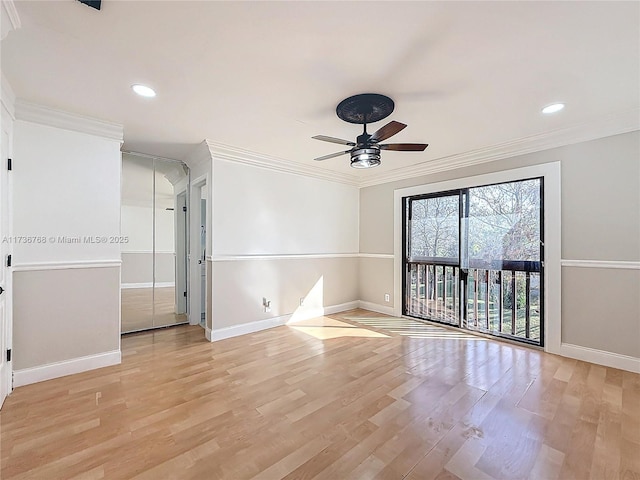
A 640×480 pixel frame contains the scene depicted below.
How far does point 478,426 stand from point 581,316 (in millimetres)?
2143

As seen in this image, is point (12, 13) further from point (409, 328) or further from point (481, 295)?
point (481, 295)

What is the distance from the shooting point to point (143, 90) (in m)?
2.34

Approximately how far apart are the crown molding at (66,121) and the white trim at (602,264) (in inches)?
199

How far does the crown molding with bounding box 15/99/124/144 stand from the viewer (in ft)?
8.31

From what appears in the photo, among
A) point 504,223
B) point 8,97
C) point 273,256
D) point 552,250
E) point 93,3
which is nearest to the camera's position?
point 93,3

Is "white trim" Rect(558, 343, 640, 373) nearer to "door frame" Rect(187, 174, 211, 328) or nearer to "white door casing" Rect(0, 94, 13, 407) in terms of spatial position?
"door frame" Rect(187, 174, 211, 328)

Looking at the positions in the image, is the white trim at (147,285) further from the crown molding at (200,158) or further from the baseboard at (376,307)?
the baseboard at (376,307)

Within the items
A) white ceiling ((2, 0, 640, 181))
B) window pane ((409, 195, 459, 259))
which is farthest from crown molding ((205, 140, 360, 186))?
window pane ((409, 195, 459, 259))

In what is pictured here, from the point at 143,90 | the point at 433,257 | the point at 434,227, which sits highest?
the point at 143,90

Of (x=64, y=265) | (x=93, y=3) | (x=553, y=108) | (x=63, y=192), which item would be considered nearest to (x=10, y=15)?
(x=93, y=3)

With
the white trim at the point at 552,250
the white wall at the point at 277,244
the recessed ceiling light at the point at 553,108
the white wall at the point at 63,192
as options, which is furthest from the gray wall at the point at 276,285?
the recessed ceiling light at the point at 553,108

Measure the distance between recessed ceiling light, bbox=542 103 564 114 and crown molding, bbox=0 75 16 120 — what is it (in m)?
4.48

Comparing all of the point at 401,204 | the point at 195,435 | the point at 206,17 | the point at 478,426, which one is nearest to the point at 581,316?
the point at 478,426

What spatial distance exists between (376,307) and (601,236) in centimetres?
320
